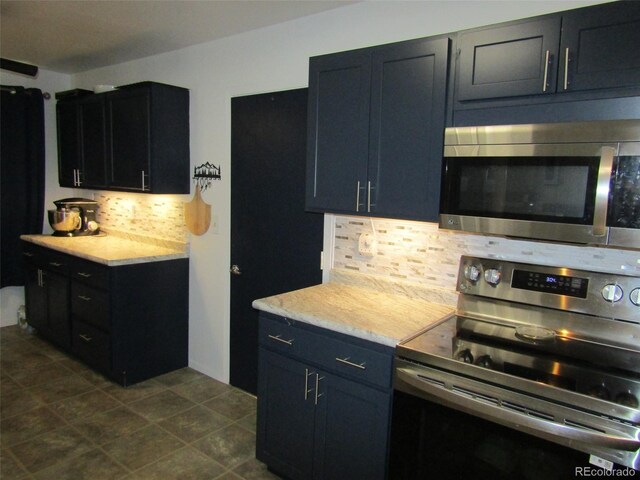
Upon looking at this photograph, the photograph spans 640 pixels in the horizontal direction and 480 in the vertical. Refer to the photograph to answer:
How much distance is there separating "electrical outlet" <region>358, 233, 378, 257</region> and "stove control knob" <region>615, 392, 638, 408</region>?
1365 mm

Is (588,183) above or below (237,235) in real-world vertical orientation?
above

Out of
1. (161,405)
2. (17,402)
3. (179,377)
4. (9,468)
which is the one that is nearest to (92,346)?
(17,402)

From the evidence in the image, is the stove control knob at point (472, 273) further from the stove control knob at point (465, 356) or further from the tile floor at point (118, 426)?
the tile floor at point (118, 426)

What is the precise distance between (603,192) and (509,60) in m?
0.61

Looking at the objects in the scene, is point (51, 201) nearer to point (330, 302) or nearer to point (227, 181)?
point (227, 181)

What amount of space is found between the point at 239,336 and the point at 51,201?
286cm

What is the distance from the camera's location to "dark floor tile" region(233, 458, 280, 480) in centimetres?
232

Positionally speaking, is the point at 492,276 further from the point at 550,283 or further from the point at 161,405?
the point at 161,405

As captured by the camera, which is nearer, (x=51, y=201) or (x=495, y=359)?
(x=495, y=359)

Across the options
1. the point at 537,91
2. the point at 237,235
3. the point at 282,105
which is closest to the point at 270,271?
the point at 237,235

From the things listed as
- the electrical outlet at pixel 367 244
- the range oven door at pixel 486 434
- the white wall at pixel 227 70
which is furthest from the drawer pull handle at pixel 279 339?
the white wall at pixel 227 70

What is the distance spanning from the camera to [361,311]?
2.08m

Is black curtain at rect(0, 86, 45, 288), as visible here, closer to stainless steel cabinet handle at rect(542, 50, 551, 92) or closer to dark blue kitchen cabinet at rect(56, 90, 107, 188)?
dark blue kitchen cabinet at rect(56, 90, 107, 188)

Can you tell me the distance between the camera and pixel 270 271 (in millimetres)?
3008
